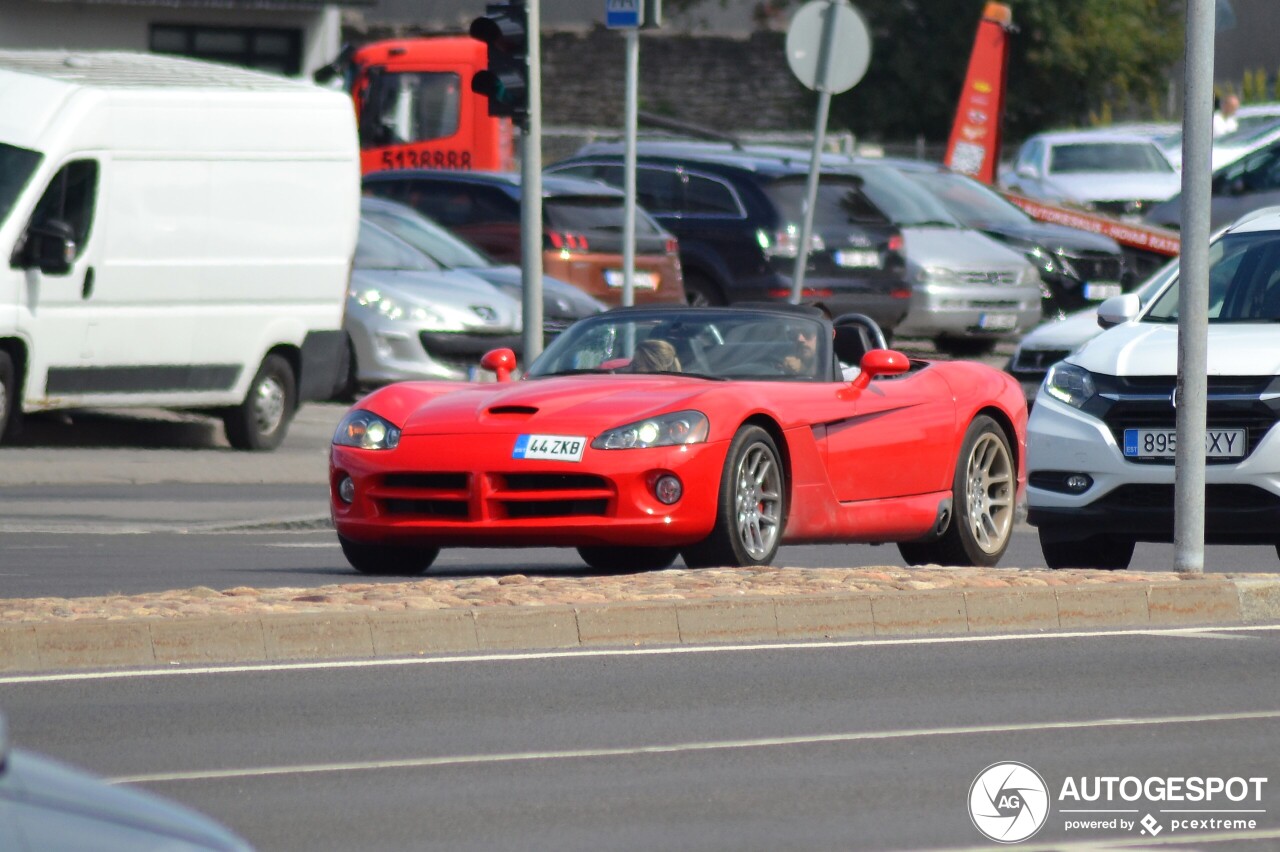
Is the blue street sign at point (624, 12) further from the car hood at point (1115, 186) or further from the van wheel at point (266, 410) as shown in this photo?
the car hood at point (1115, 186)

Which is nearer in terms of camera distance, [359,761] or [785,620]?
[359,761]

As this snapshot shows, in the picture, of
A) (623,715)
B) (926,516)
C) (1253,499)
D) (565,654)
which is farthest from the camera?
(926,516)

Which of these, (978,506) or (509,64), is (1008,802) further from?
(509,64)

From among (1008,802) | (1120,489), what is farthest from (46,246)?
(1008,802)

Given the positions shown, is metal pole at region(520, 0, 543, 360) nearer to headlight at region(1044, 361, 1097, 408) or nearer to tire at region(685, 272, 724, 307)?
headlight at region(1044, 361, 1097, 408)

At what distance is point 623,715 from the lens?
803cm

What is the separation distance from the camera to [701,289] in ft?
87.1

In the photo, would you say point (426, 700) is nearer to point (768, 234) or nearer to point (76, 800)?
point (76, 800)

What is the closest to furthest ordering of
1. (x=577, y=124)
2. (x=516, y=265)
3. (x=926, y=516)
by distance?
1. (x=926, y=516)
2. (x=516, y=265)
3. (x=577, y=124)

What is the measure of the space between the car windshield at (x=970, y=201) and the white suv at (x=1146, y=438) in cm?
1706

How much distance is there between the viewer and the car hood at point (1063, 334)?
20.8m

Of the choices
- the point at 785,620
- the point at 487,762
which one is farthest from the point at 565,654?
the point at 487,762

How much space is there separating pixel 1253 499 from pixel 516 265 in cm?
1397

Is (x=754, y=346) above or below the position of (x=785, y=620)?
above
